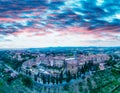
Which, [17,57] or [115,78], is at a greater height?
[17,57]

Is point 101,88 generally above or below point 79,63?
below

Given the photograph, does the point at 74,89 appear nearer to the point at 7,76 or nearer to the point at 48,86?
the point at 48,86

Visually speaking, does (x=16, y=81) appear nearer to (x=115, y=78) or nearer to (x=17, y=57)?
(x=17, y=57)

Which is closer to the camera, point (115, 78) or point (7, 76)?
point (7, 76)

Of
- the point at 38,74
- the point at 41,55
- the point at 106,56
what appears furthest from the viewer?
the point at 41,55

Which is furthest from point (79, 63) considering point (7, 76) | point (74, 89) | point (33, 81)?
point (7, 76)

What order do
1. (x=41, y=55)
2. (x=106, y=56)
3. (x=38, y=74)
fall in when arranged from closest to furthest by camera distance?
(x=106, y=56), (x=38, y=74), (x=41, y=55)

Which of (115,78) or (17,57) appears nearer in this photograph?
(17,57)

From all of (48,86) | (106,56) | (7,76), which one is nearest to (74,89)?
(48,86)
